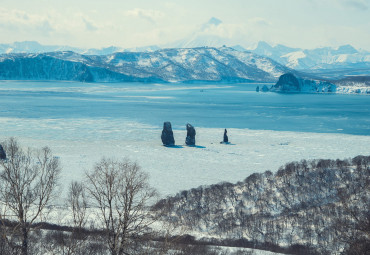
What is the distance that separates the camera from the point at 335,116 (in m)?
88.9

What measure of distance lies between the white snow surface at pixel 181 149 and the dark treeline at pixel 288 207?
4.45 metres

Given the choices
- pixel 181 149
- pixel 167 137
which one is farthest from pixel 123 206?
pixel 167 137

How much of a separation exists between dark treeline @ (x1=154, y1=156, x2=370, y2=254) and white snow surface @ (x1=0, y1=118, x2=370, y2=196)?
175 inches

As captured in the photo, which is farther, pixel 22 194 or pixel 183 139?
pixel 183 139

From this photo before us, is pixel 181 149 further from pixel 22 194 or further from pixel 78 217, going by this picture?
pixel 78 217

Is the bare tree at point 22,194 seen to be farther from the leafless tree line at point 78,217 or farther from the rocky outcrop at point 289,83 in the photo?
the rocky outcrop at point 289,83

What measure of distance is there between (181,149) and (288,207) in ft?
75.7

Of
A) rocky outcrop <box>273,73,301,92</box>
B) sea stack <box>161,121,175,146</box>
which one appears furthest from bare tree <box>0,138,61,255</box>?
rocky outcrop <box>273,73,301,92</box>

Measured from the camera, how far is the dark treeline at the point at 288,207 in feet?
74.6

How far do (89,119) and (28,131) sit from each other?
17.4m

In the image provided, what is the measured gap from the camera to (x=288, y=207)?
88.5 feet

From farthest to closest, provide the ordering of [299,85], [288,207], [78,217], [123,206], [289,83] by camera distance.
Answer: [299,85], [289,83], [288,207], [123,206], [78,217]

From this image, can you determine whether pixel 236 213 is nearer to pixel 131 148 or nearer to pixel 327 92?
pixel 131 148

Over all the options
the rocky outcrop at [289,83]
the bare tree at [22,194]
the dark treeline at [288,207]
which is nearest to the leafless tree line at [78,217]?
the bare tree at [22,194]
